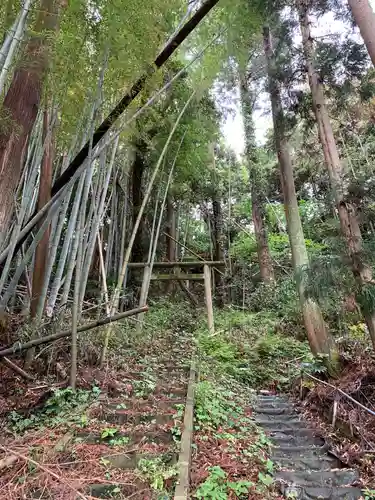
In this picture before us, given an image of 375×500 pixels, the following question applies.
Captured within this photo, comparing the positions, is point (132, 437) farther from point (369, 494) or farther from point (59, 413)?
point (369, 494)

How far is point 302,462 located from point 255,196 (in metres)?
7.48

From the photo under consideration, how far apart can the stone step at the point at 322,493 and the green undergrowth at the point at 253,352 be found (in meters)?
2.10

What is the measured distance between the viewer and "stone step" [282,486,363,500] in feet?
7.68

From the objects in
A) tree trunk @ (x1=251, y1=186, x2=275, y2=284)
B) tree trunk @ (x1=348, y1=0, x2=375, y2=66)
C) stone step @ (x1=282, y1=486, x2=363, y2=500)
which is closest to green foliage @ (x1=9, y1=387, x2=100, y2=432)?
stone step @ (x1=282, y1=486, x2=363, y2=500)

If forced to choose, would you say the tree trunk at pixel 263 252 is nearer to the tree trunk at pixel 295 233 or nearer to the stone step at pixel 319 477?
the tree trunk at pixel 295 233

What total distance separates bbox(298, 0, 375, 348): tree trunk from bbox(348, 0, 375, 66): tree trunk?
84 cm

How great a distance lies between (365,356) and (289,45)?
3.92 metres

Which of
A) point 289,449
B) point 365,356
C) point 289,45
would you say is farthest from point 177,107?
point 289,449

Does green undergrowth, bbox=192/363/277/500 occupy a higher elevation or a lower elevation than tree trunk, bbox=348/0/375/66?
lower

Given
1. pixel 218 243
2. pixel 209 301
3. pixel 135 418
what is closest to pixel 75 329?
pixel 135 418

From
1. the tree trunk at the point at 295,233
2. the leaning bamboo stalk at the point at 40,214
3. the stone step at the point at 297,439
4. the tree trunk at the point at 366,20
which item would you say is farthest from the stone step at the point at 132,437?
the tree trunk at the point at 366,20

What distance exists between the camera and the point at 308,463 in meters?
2.83

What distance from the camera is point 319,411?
3.65 meters

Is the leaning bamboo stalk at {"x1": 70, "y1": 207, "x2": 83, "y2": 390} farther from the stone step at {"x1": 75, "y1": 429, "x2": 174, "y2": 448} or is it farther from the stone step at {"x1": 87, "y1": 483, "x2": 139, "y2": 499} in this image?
the stone step at {"x1": 87, "y1": 483, "x2": 139, "y2": 499}
